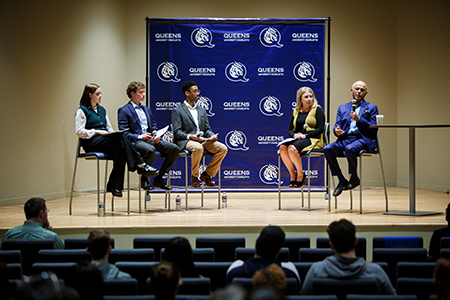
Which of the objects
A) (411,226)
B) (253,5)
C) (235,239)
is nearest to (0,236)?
(235,239)

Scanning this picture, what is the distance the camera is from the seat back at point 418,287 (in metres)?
1.86

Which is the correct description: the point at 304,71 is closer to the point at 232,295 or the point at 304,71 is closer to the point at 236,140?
the point at 236,140

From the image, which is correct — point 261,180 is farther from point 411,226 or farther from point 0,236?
point 0,236

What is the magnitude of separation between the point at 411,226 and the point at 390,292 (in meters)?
2.09

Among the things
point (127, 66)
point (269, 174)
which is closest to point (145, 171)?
point (269, 174)

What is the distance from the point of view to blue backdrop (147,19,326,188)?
22.4 ft

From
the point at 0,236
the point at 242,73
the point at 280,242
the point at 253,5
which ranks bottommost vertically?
the point at 0,236

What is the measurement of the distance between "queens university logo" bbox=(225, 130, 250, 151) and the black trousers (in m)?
2.45

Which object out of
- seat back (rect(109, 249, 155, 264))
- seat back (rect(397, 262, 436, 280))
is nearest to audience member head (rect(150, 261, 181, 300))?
seat back (rect(109, 249, 155, 264))

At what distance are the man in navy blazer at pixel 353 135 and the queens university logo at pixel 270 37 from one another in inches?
82.8

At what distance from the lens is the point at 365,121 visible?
4.85 metres

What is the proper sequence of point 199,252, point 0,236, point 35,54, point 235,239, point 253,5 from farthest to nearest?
point 253,5 < point 35,54 < point 0,236 < point 235,239 < point 199,252

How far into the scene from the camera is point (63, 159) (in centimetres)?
661

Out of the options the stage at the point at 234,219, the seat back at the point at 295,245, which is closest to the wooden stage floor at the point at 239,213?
the stage at the point at 234,219
